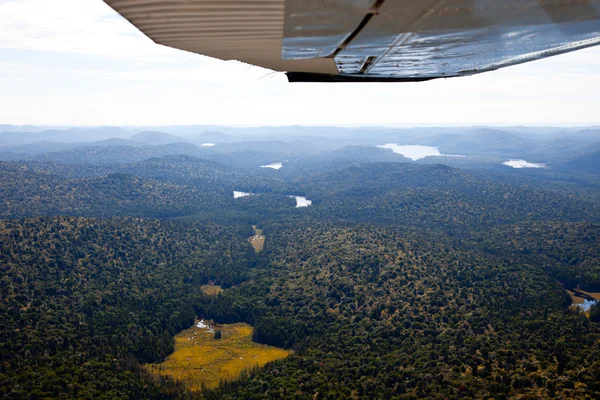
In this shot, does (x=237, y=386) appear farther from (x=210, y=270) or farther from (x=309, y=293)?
(x=210, y=270)

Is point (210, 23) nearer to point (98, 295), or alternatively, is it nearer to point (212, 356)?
point (212, 356)

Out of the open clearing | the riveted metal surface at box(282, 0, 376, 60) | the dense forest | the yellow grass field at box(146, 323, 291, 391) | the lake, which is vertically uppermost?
the riveted metal surface at box(282, 0, 376, 60)

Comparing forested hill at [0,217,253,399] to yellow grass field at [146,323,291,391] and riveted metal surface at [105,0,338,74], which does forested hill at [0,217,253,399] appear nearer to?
yellow grass field at [146,323,291,391]

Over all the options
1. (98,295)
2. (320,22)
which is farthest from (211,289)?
(320,22)

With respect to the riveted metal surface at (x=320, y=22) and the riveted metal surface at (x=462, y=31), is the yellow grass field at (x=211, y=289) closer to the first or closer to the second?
the riveted metal surface at (x=462, y=31)

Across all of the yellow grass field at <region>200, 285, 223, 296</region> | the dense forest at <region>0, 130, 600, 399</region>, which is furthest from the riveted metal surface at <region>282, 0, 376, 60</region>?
the yellow grass field at <region>200, 285, 223, 296</region>

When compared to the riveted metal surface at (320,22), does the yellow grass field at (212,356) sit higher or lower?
lower

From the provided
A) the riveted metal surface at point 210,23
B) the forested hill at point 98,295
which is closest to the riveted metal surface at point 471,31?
the riveted metal surface at point 210,23
